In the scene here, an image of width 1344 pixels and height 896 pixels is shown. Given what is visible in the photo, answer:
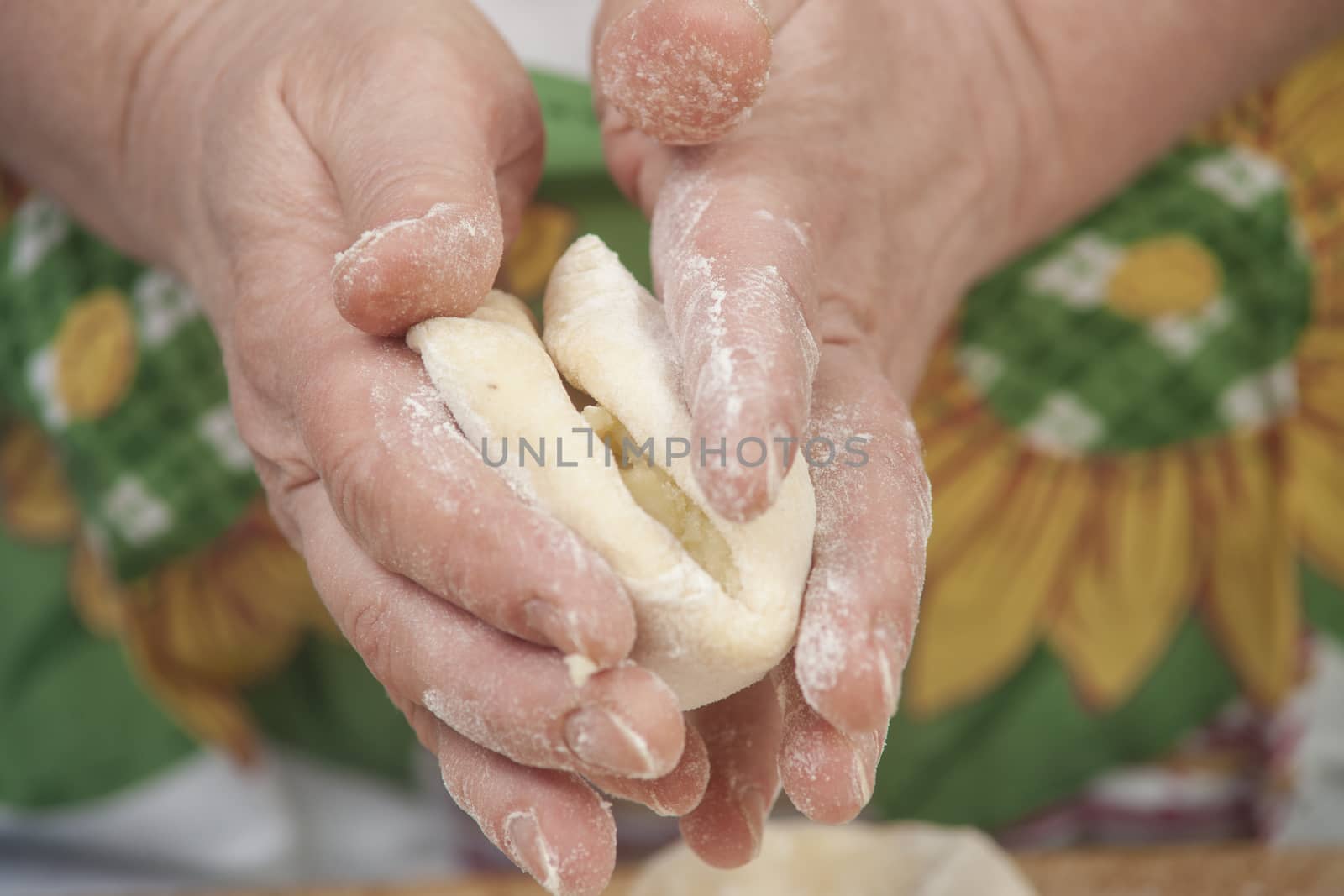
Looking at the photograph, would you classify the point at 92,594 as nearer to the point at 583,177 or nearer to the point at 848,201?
the point at 583,177

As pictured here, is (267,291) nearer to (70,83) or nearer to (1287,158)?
(70,83)

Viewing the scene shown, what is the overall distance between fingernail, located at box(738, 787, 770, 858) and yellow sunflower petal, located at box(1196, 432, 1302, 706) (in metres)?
0.89

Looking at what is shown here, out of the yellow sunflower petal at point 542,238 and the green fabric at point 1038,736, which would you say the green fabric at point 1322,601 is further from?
the yellow sunflower petal at point 542,238

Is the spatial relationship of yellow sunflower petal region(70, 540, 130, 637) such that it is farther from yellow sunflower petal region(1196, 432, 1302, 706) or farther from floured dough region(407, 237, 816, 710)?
yellow sunflower petal region(1196, 432, 1302, 706)

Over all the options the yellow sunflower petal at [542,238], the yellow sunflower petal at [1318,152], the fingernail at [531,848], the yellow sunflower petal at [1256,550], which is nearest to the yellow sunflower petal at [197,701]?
the yellow sunflower petal at [542,238]

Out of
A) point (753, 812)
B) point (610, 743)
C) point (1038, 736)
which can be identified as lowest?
point (1038, 736)

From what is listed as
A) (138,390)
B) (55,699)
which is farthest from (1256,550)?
(55,699)

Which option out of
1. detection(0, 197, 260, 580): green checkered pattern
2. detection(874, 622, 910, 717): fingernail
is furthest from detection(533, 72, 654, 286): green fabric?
detection(874, 622, 910, 717): fingernail

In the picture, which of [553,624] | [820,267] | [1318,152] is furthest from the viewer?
[1318,152]

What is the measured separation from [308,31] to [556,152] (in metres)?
0.34

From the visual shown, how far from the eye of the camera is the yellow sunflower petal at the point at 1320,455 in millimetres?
1404

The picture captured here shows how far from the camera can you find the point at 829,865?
1.28m

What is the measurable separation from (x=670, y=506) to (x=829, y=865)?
2.26 ft

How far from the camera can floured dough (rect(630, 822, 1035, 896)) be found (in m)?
1.24
